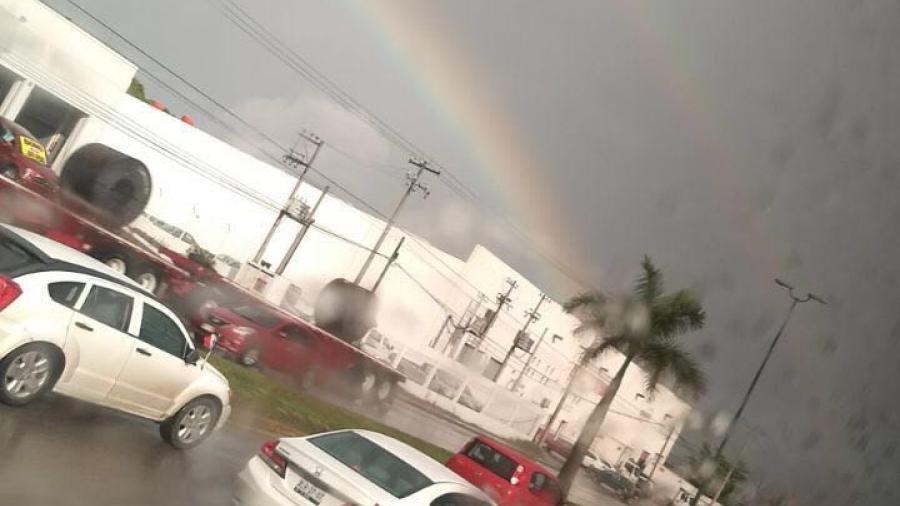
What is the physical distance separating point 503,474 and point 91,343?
25.4ft

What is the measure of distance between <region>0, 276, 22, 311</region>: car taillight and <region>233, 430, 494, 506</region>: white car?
2.66 meters

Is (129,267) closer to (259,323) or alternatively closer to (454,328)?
(259,323)

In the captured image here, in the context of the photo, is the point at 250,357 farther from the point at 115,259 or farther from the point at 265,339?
the point at 115,259

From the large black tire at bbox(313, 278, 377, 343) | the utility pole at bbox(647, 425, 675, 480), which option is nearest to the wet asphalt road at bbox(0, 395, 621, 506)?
the large black tire at bbox(313, 278, 377, 343)

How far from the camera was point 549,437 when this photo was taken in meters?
49.9

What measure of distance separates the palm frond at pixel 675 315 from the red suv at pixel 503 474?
16.3 metres

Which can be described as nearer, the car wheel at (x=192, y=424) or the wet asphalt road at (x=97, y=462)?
the wet asphalt road at (x=97, y=462)

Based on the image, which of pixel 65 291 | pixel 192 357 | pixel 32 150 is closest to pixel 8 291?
pixel 65 291

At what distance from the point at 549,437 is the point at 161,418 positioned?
42.8 m

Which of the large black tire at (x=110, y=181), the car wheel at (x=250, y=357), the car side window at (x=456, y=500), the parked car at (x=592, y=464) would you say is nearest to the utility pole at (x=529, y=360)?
the parked car at (x=592, y=464)

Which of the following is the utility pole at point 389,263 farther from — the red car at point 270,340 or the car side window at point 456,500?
the car side window at point 456,500

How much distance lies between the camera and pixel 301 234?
48656mm

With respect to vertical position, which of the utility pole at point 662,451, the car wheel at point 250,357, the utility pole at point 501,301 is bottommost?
the car wheel at point 250,357

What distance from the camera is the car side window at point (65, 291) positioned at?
7734 millimetres
